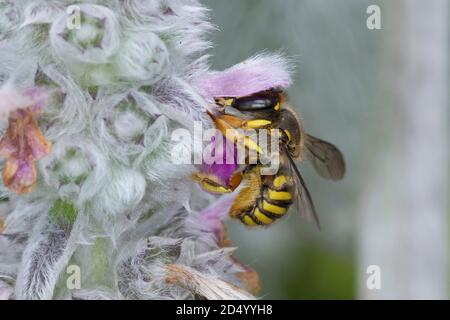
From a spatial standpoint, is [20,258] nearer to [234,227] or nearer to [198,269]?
[198,269]

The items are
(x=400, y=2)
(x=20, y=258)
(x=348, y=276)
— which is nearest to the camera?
(x=20, y=258)

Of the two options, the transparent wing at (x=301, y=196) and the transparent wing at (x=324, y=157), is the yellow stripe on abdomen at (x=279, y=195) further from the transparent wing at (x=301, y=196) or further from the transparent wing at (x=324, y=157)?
the transparent wing at (x=324, y=157)

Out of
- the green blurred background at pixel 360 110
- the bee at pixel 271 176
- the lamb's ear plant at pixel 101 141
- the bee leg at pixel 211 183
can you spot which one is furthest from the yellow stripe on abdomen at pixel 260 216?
the green blurred background at pixel 360 110

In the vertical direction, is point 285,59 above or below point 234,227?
above

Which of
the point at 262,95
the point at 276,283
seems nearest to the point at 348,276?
the point at 276,283

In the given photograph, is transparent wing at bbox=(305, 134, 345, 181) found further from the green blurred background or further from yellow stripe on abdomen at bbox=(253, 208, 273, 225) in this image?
the green blurred background

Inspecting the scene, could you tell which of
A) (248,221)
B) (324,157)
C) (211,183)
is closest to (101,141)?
(211,183)

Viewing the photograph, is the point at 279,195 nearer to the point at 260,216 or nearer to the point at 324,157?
the point at 260,216
